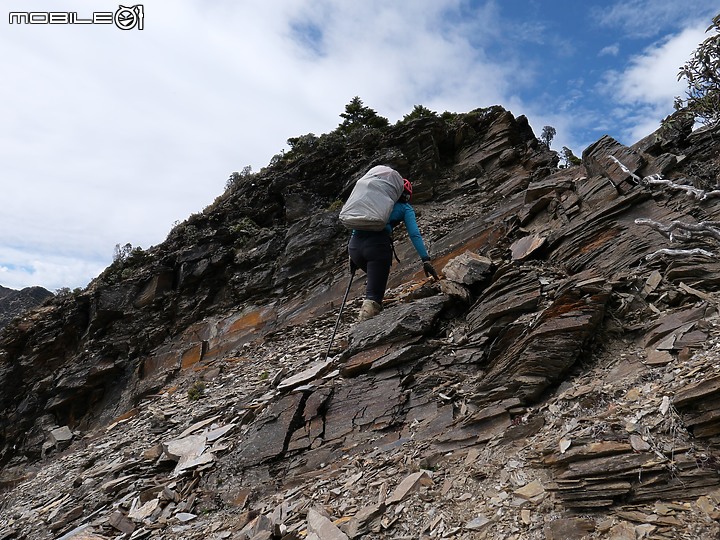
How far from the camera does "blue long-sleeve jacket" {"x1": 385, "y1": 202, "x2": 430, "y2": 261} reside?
29.8ft

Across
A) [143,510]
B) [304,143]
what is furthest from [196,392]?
[304,143]

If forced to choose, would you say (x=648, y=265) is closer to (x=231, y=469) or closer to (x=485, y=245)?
(x=485, y=245)

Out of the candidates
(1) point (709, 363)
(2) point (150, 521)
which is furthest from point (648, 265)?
(2) point (150, 521)

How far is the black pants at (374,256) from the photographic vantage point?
9172 millimetres

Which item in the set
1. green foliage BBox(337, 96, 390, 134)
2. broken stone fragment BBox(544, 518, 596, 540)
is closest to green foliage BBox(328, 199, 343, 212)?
green foliage BBox(337, 96, 390, 134)

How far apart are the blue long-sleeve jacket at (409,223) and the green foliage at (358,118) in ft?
54.9

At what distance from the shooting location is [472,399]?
5898 mm

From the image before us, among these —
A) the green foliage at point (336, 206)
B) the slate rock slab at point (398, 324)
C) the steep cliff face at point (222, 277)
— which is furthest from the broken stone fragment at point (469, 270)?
the green foliage at point (336, 206)

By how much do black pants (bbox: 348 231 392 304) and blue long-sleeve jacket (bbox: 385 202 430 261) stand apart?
0.33 m

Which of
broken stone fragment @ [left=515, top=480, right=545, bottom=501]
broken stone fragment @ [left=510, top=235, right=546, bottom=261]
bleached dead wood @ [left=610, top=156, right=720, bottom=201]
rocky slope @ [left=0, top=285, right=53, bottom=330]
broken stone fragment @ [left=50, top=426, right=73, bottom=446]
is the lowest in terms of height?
broken stone fragment @ [left=50, top=426, right=73, bottom=446]

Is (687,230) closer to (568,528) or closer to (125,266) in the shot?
(568,528)

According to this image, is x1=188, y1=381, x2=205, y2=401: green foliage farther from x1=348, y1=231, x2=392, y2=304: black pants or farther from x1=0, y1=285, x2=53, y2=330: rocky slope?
x1=0, y1=285, x2=53, y2=330: rocky slope

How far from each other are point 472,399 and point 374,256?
402cm

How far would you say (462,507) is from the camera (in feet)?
14.2
